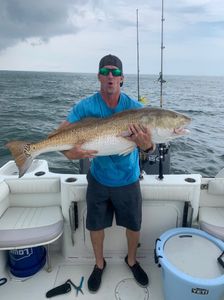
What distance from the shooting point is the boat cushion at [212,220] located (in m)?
3.12

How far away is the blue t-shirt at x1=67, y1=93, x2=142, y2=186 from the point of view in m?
2.89

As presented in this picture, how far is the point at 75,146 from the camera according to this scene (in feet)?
9.12

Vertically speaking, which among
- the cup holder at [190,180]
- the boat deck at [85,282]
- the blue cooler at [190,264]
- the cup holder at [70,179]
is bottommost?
the boat deck at [85,282]

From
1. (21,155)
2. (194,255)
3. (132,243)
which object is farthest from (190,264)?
(21,155)

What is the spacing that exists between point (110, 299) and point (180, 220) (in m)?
1.19

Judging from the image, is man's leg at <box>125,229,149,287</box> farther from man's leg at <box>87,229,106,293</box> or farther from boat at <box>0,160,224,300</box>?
man's leg at <box>87,229,106,293</box>

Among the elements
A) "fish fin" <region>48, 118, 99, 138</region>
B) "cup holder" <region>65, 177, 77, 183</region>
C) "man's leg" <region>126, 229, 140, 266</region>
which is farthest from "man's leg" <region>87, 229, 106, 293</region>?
"fish fin" <region>48, 118, 99, 138</region>

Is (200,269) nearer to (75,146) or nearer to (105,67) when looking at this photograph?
(75,146)

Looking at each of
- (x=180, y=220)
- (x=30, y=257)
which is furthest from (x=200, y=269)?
(x=30, y=257)

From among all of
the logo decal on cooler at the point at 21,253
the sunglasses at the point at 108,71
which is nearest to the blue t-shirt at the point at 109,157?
the sunglasses at the point at 108,71

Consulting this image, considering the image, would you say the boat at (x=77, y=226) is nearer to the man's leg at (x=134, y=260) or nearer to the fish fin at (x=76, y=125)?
the man's leg at (x=134, y=260)

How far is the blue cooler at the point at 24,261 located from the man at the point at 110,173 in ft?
2.27

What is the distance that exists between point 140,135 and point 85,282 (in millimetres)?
1866

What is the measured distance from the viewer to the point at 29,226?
10.6ft
